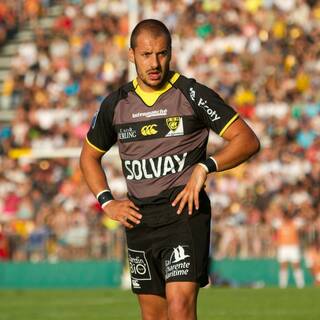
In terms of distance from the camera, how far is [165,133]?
8.14 metres

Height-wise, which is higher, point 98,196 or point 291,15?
point 291,15

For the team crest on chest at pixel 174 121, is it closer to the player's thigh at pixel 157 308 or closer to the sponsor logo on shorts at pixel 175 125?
the sponsor logo on shorts at pixel 175 125

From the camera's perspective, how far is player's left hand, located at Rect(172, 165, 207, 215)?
7.88 m

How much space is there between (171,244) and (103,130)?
0.94 metres

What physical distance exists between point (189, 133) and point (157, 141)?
0.22m

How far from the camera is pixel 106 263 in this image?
26.6m

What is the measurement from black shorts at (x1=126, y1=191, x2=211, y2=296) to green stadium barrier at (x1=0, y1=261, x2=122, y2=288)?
60.9ft

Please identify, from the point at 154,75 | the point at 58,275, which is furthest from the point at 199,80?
the point at 154,75

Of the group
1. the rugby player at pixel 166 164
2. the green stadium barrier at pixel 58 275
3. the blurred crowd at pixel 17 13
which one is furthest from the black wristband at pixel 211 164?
the blurred crowd at pixel 17 13

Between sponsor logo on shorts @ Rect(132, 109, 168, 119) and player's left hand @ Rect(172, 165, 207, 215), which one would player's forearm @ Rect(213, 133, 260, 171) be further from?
sponsor logo on shorts @ Rect(132, 109, 168, 119)

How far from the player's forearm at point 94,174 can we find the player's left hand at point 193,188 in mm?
824

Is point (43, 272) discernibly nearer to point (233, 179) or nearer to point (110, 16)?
point (233, 179)

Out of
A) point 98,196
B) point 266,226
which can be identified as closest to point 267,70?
point 266,226

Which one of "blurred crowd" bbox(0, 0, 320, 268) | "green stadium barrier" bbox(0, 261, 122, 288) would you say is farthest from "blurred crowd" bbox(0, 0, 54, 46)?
"green stadium barrier" bbox(0, 261, 122, 288)
